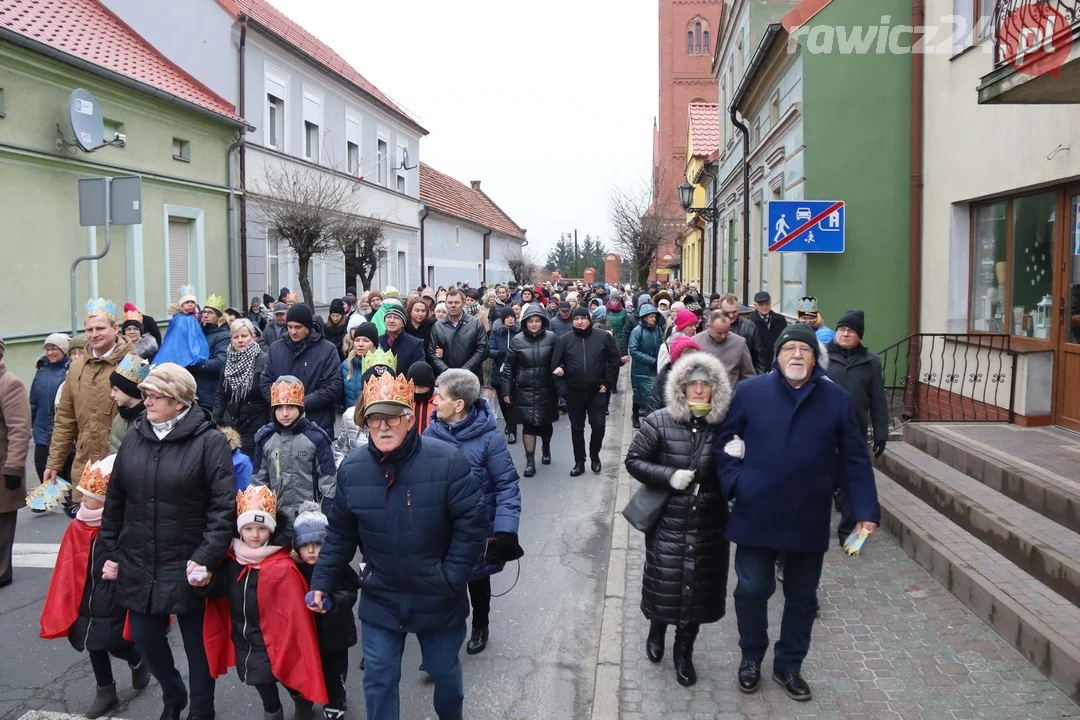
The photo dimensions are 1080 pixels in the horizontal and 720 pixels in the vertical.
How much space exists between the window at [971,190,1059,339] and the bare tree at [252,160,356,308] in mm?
12641

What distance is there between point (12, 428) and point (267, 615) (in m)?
3.03

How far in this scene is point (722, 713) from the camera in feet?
14.2

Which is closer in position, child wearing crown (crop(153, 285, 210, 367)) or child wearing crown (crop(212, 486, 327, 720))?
child wearing crown (crop(212, 486, 327, 720))

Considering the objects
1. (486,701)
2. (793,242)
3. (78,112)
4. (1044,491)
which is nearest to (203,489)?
(486,701)

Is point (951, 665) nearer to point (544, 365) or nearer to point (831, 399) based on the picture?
point (831, 399)

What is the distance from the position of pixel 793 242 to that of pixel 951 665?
6.76m

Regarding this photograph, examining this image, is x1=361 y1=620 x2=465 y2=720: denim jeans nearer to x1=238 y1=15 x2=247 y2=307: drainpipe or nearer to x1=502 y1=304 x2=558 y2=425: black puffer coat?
x1=502 y1=304 x2=558 y2=425: black puffer coat

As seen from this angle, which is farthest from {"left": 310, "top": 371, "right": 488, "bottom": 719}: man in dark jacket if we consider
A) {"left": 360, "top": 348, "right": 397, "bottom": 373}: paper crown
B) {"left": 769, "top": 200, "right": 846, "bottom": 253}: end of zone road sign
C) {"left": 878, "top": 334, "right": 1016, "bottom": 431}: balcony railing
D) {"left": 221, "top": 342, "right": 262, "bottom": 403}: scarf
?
{"left": 878, "top": 334, "right": 1016, "bottom": 431}: balcony railing

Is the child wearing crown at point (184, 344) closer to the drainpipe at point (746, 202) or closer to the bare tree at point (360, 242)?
the bare tree at point (360, 242)

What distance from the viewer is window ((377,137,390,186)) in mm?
28850

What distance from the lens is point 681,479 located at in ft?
14.3

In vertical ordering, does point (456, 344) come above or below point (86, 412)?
above

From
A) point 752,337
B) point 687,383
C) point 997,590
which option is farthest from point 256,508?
point 752,337

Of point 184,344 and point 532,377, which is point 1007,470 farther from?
point 184,344
